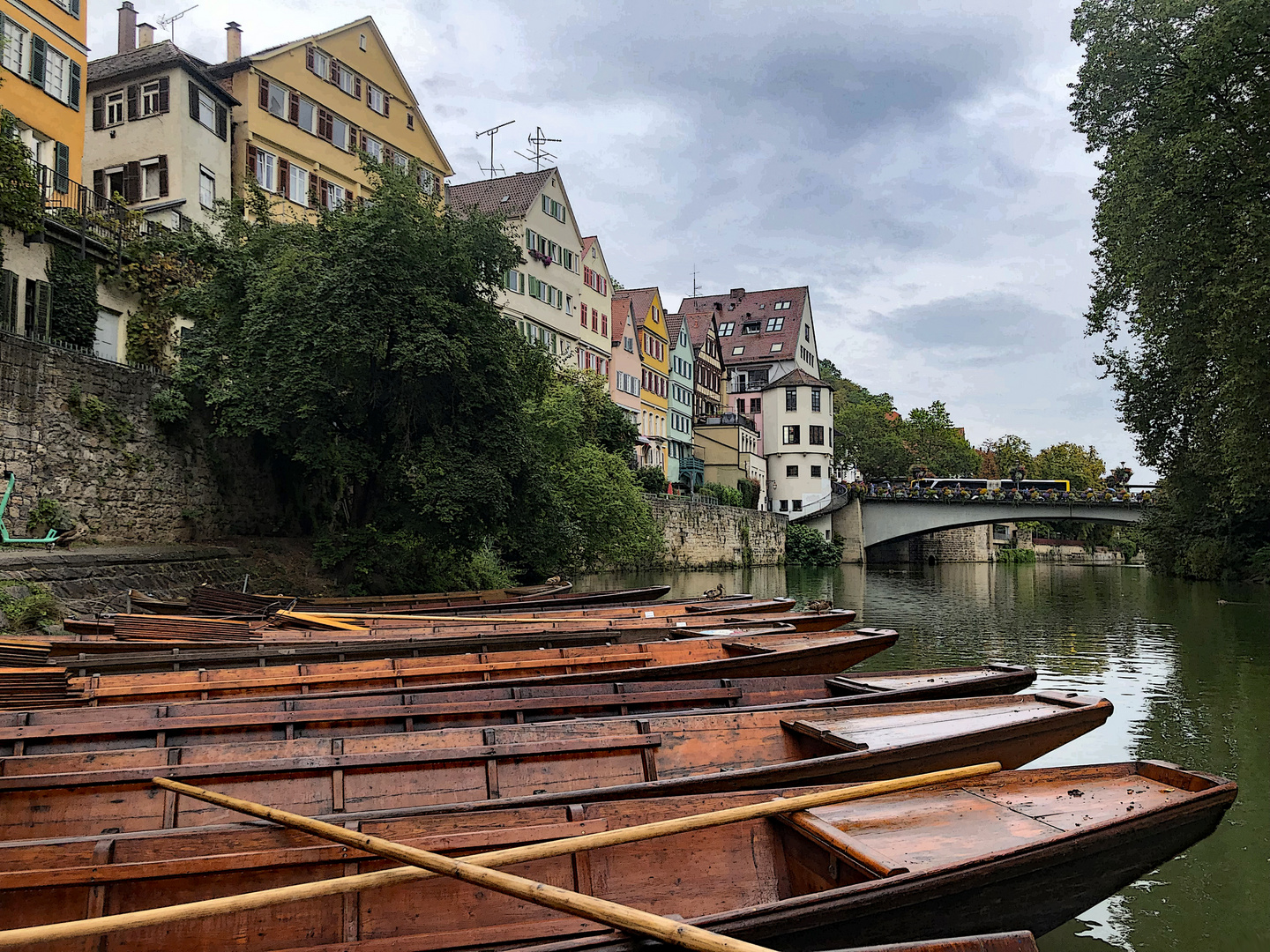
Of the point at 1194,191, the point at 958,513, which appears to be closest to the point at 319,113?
the point at 1194,191

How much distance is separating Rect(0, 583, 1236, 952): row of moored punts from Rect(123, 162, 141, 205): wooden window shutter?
770 inches

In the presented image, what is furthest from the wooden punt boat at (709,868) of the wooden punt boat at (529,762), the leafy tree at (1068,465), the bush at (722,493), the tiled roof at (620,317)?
the leafy tree at (1068,465)

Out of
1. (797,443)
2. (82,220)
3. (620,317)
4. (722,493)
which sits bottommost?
(722,493)

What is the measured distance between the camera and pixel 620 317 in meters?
45.7

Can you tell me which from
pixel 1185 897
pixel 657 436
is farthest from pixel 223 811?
pixel 657 436

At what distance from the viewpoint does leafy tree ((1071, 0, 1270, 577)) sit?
15.6 metres

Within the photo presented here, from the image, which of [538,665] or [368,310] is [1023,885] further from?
[368,310]

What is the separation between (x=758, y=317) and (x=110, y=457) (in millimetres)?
54082

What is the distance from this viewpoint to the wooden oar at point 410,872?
2.76 metres

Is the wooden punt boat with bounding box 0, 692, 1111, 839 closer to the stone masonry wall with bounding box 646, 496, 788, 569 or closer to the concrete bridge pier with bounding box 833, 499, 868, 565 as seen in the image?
the stone masonry wall with bounding box 646, 496, 788, 569

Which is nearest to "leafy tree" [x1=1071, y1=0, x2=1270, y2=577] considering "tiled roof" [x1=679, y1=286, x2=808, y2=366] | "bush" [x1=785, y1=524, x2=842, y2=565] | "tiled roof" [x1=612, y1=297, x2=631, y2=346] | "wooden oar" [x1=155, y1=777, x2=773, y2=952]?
"wooden oar" [x1=155, y1=777, x2=773, y2=952]

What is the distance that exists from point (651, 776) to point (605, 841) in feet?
→ 5.17

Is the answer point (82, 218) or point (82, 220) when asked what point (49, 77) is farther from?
point (82, 220)

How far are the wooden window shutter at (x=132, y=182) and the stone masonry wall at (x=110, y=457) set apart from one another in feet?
30.2
